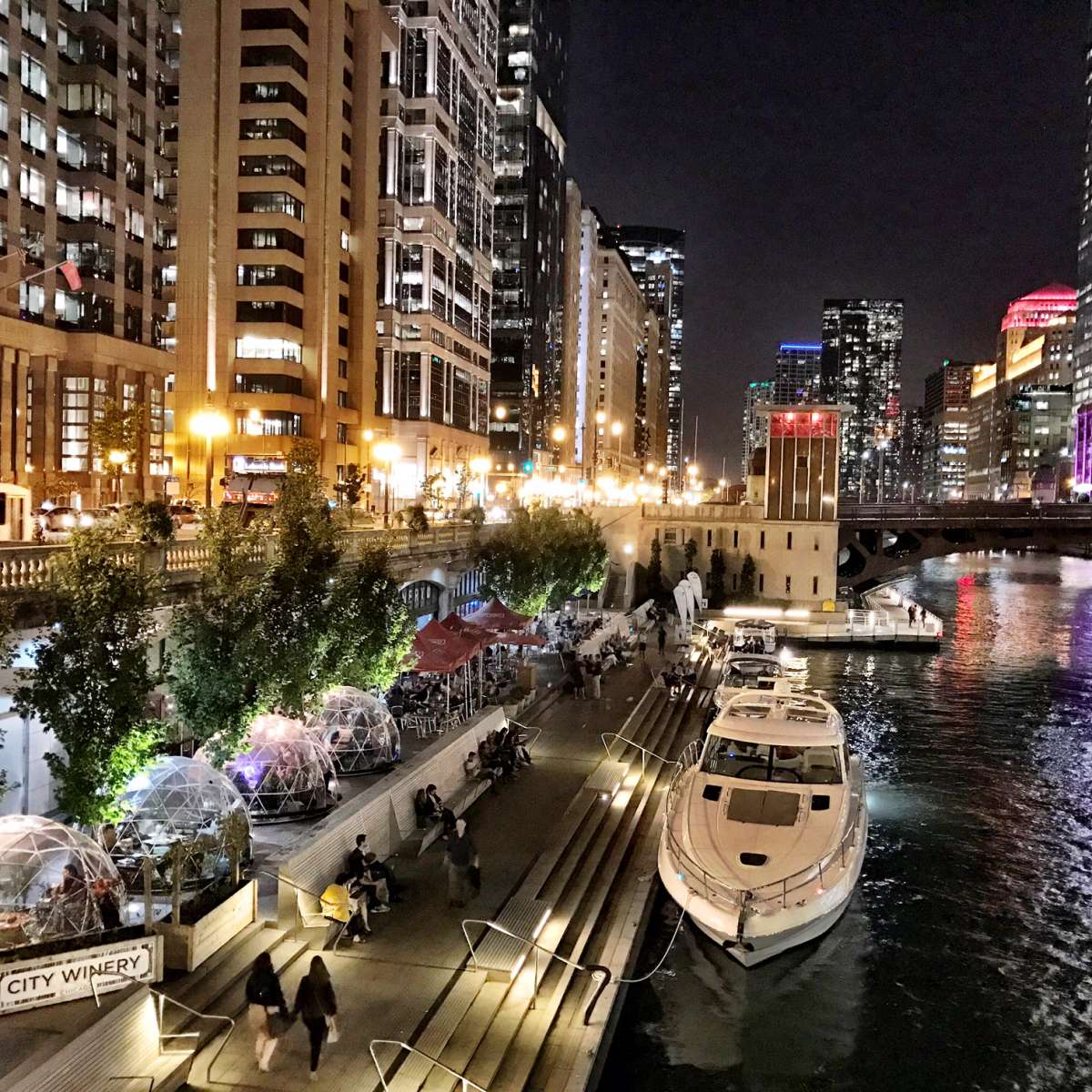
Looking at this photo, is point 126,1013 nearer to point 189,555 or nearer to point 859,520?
point 189,555

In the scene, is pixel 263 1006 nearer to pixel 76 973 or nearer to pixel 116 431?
pixel 76 973

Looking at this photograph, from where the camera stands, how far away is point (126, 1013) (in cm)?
1232

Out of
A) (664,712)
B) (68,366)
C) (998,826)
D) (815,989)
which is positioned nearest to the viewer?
(815,989)

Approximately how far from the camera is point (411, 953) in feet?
53.1

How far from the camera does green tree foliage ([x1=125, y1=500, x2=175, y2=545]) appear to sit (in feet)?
68.4

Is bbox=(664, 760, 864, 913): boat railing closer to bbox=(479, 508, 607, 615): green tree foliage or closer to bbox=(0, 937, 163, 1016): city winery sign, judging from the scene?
bbox=(0, 937, 163, 1016): city winery sign

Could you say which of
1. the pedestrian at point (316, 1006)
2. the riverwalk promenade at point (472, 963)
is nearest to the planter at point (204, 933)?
the riverwalk promenade at point (472, 963)

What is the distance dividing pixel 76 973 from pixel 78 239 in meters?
67.3

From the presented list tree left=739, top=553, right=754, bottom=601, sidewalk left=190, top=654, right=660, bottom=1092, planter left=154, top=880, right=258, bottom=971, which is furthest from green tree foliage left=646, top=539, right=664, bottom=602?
planter left=154, top=880, right=258, bottom=971

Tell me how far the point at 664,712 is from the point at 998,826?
1187 cm

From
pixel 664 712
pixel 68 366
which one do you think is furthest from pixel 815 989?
pixel 68 366

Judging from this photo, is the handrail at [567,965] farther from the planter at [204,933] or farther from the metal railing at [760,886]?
the metal railing at [760,886]

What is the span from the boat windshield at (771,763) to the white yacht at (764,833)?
0.03 metres

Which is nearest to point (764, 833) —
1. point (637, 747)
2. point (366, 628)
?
point (637, 747)
